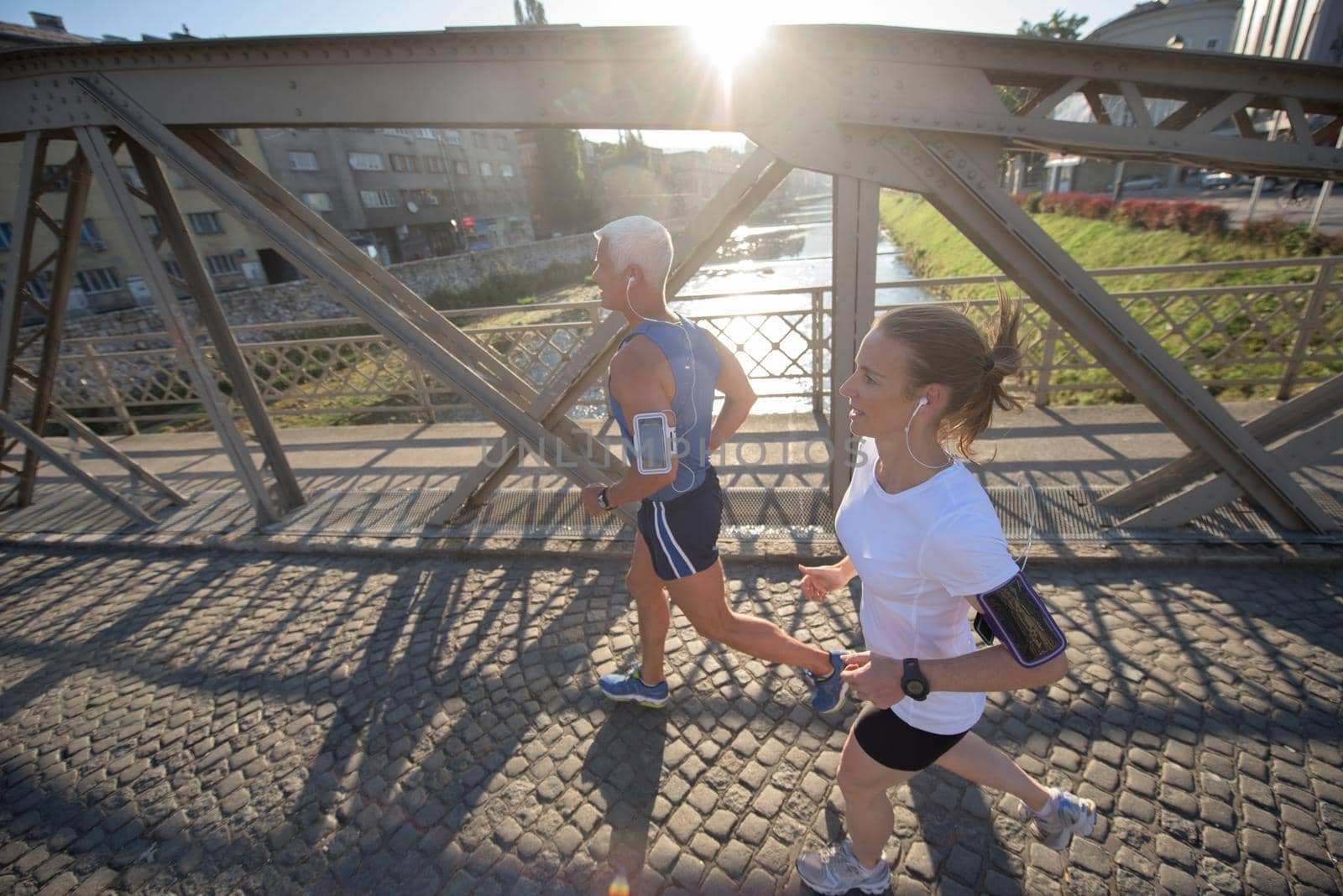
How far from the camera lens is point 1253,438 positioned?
3.21m

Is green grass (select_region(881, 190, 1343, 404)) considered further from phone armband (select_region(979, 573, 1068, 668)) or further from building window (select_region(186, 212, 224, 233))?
building window (select_region(186, 212, 224, 233))

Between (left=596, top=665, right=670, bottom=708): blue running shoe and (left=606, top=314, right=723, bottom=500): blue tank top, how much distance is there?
1.04 m

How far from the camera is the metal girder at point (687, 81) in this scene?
275 cm

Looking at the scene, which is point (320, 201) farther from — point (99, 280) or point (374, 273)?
point (374, 273)


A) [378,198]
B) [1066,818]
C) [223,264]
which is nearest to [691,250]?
[1066,818]

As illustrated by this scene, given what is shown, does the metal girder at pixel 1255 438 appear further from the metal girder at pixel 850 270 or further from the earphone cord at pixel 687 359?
the earphone cord at pixel 687 359

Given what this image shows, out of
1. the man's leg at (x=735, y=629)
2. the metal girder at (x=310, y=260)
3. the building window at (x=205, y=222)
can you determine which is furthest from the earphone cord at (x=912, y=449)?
the building window at (x=205, y=222)

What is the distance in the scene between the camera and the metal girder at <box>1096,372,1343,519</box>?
3240 mm

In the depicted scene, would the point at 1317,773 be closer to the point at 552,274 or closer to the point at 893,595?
the point at 893,595

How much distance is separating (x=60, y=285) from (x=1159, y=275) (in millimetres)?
16869

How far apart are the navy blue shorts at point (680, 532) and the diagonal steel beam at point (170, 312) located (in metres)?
3.87

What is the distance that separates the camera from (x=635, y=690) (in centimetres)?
271

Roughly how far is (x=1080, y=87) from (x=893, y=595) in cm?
317

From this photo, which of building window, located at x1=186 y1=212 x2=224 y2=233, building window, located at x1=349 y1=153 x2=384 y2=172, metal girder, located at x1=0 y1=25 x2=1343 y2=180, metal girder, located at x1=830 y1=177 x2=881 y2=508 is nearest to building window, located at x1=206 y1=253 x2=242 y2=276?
building window, located at x1=186 y1=212 x2=224 y2=233
